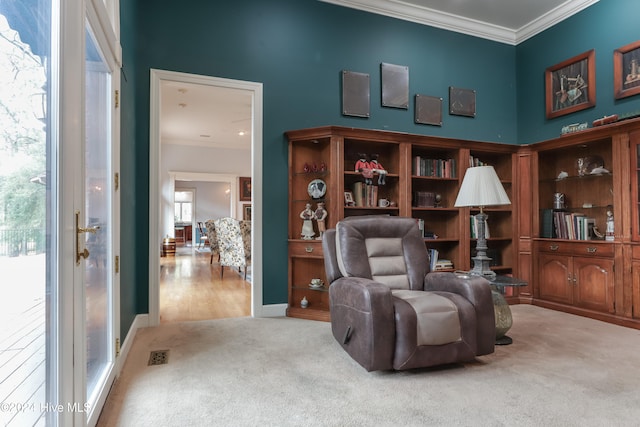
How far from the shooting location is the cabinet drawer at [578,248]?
11.0 ft

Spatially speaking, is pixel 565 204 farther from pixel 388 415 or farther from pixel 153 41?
pixel 153 41

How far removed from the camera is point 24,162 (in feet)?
3.30

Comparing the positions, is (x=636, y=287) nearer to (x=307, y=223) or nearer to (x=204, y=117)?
(x=307, y=223)

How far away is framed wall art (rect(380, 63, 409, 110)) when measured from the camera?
160 inches

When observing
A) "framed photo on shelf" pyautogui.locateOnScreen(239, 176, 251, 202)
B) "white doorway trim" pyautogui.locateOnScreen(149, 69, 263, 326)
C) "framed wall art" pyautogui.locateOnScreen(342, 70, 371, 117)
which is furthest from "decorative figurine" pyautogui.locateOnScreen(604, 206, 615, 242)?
"framed photo on shelf" pyautogui.locateOnScreen(239, 176, 251, 202)

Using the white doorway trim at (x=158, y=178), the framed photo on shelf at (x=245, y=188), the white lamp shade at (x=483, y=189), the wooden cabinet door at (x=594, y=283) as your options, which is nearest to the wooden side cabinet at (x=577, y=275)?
the wooden cabinet door at (x=594, y=283)

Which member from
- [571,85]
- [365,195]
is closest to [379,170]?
[365,195]

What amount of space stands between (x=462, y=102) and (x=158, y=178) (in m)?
3.72

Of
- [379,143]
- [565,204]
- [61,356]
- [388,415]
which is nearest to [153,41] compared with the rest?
[379,143]

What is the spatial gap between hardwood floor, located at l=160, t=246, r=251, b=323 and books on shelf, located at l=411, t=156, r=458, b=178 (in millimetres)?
2449

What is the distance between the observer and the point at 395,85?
13.4ft

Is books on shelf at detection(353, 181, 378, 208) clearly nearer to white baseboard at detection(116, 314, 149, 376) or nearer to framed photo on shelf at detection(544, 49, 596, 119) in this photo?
white baseboard at detection(116, 314, 149, 376)

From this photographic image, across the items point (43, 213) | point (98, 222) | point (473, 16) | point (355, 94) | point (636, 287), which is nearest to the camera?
point (43, 213)

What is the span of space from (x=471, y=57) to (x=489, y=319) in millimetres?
3650
